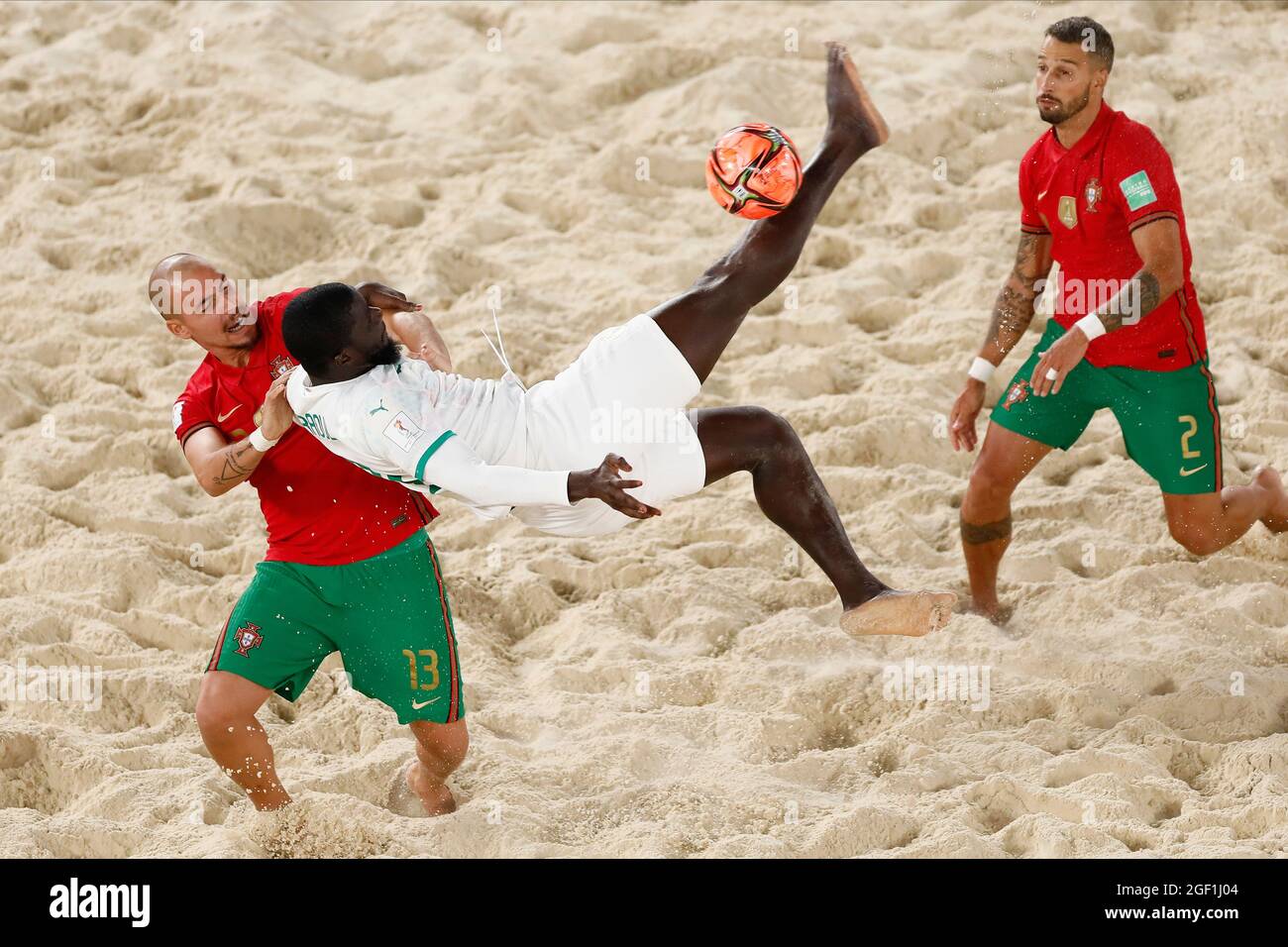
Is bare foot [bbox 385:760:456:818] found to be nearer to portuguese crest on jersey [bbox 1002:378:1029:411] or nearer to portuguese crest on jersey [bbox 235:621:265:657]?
portuguese crest on jersey [bbox 235:621:265:657]

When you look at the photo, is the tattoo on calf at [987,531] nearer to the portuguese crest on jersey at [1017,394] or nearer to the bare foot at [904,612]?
the portuguese crest on jersey at [1017,394]

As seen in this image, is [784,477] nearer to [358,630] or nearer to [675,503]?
[358,630]

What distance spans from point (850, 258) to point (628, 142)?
4.30ft

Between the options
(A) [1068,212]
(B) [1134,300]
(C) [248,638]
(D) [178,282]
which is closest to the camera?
(C) [248,638]

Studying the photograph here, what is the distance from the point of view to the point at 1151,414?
14.2ft

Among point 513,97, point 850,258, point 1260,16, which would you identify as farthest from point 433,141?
point 1260,16

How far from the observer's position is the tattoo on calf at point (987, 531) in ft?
15.1

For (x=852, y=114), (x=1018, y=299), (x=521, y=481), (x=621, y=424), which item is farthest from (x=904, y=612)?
(x=852, y=114)

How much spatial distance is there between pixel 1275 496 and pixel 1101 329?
0.99 m

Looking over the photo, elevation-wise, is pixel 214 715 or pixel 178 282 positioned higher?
pixel 178 282

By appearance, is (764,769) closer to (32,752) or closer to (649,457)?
(649,457)

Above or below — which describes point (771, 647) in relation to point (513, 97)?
below

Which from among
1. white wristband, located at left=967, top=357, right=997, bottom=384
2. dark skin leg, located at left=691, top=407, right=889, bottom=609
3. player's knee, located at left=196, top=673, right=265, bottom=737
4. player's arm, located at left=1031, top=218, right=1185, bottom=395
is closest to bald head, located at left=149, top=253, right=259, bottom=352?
player's knee, located at left=196, top=673, right=265, bottom=737

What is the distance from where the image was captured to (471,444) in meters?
3.64
